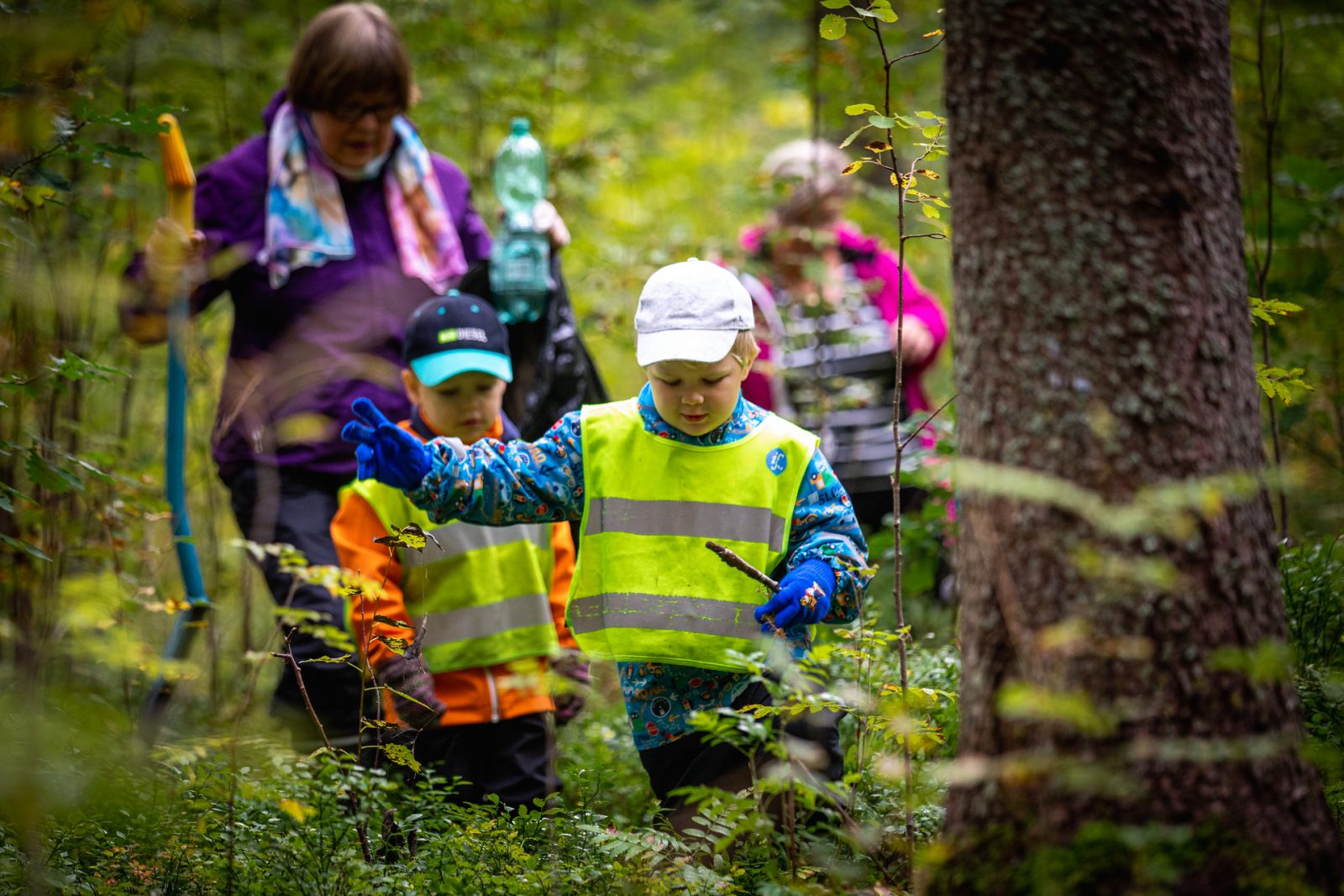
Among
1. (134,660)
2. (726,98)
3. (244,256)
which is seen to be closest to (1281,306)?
(134,660)

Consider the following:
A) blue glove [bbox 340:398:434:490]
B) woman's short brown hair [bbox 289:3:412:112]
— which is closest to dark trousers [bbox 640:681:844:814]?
blue glove [bbox 340:398:434:490]

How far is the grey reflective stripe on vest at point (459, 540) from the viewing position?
407 centimetres

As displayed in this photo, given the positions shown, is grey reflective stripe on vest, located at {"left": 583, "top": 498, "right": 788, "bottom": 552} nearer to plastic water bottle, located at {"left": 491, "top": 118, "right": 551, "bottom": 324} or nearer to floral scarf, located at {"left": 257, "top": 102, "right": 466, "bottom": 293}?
plastic water bottle, located at {"left": 491, "top": 118, "right": 551, "bottom": 324}

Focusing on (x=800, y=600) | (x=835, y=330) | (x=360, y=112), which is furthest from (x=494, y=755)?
(x=835, y=330)

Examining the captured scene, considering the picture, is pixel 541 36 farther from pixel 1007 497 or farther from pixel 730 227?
pixel 1007 497

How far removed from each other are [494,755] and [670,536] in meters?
1.27

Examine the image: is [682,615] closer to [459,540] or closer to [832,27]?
[459,540]

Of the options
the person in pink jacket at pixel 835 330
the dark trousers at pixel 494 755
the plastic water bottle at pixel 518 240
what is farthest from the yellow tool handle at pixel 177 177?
the person in pink jacket at pixel 835 330

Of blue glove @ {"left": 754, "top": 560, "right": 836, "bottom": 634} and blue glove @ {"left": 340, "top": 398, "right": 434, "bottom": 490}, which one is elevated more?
blue glove @ {"left": 340, "top": 398, "right": 434, "bottom": 490}

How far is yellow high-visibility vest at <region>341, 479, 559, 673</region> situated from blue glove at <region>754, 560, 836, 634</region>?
1.19 meters

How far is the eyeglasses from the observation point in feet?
15.3

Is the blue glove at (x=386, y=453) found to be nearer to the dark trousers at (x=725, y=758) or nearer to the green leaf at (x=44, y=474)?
the green leaf at (x=44, y=474)

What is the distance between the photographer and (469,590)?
406 centimetres

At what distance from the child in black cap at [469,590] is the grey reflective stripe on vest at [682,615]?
0.67 m
